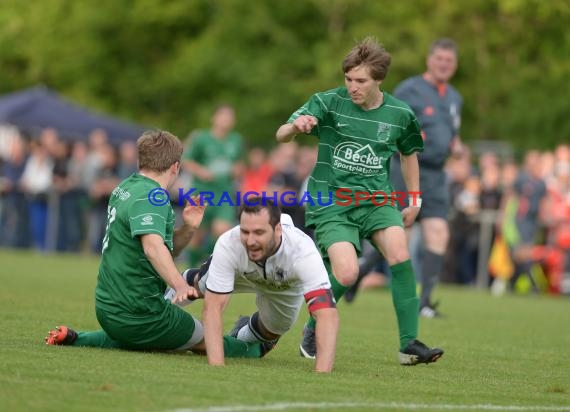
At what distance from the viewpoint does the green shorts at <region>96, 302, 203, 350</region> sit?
7848 millimetres

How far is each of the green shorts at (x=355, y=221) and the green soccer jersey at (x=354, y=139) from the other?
89mm

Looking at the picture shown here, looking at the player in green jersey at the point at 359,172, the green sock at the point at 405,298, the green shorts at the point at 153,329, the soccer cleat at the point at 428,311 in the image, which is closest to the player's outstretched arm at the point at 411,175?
the player in green jersey at the point at 359,172

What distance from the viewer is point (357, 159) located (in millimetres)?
8820

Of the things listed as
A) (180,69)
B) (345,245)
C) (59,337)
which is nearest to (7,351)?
(59,337)

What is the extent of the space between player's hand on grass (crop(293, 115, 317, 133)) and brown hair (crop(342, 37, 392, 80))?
2.06 feet

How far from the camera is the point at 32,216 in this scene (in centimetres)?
2525

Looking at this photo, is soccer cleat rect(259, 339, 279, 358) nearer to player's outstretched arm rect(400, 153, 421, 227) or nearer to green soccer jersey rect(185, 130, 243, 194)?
player's outstretched arm rect(400, 153, 421, 227)

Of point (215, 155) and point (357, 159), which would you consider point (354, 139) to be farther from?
point (215, 155)

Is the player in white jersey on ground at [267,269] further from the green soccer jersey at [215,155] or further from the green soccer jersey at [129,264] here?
the green soccer jersey at [215,155]

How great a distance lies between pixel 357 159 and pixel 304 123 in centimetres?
82

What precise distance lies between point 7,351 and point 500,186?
604 inches

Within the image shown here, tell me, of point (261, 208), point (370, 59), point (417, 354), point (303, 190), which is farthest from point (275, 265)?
point (303, 190)

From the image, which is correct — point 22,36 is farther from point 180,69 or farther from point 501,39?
point 501,39

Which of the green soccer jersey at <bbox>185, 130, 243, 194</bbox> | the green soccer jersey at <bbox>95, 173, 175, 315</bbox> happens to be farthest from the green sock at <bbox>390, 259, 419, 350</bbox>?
the green soccer jersey at <bbox>185, 130, 243, 194</bbox>
